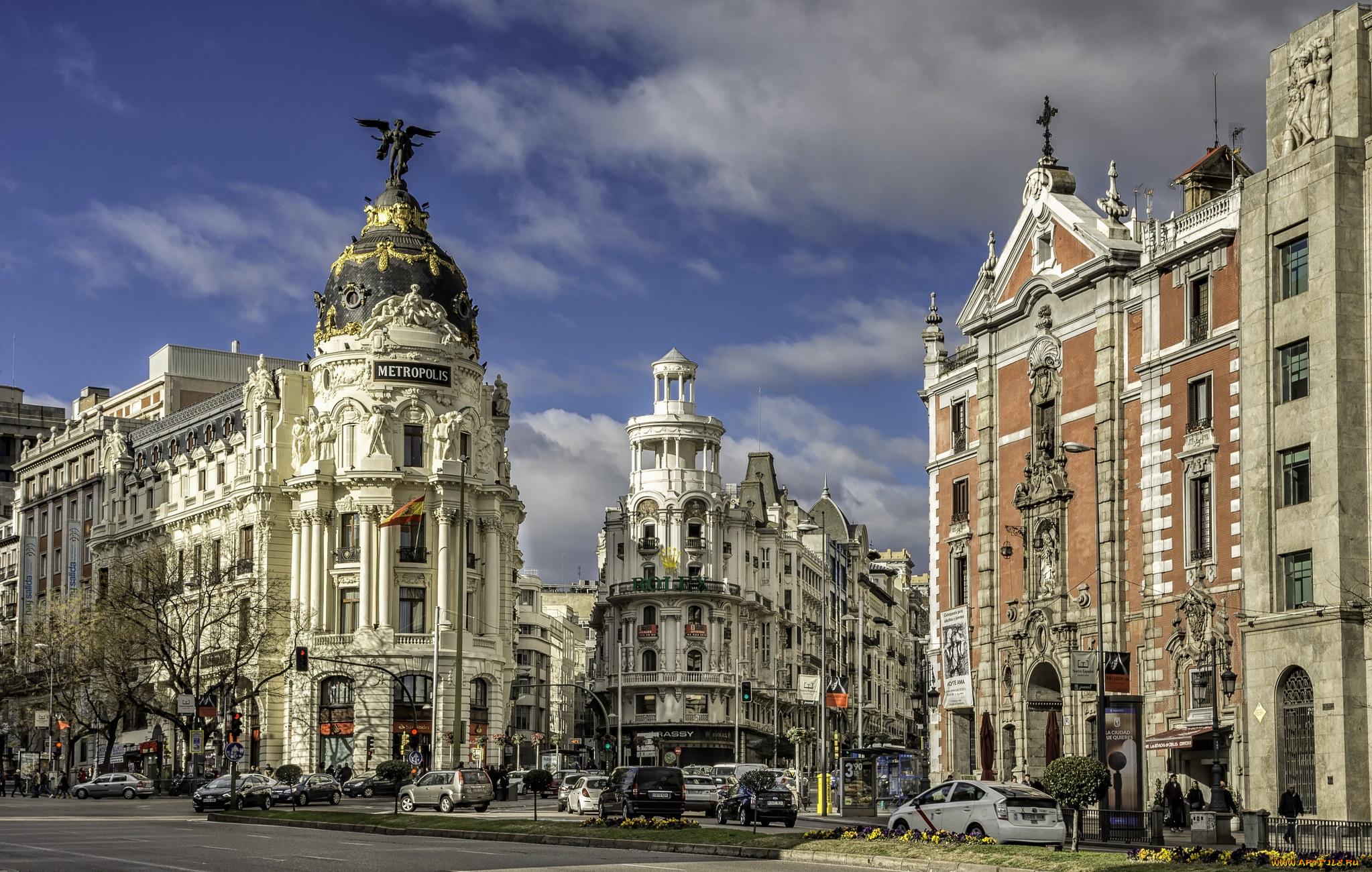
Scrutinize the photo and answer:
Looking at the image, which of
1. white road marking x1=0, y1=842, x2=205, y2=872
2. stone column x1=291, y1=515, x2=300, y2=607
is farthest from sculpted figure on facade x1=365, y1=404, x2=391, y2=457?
white road marking x1=0, y1=842, x2=205, y2=872

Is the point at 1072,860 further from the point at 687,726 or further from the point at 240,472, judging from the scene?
the point at 687,726

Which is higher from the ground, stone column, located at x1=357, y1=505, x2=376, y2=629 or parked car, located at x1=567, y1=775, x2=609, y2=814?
stone column, located at x1=357, y1=505, x2=376, y2=629

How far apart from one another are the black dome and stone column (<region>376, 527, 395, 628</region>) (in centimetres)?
1135

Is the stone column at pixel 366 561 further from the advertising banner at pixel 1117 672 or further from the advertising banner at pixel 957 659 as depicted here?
the advertising banner at pixel 1117 672

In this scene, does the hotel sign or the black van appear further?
the hotel sign

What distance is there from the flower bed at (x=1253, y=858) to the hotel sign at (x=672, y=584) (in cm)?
9234

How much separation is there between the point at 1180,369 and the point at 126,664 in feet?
194

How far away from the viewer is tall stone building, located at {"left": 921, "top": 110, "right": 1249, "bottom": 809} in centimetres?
5247

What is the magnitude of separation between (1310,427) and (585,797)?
28023 mm

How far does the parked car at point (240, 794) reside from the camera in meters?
62.1

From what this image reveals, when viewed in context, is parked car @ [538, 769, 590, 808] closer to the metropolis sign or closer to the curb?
the metropolis sign

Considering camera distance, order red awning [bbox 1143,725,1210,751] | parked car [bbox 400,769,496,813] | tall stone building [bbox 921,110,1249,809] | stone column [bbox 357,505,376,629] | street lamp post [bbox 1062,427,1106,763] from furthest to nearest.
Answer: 1. stone column [bbox 357,505,376,629]
2. parked car [bbox 400,769,496,813]
3. tall stone building [bbox 921,110,1249,809]
4. red awning [bbox 1143,725,1210,751]
5. street lamp post [bbox 1062,427,1106,763]

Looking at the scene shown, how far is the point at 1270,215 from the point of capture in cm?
4744

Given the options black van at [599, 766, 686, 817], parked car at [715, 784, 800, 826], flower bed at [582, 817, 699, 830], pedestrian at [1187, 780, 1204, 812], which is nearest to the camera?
flower bed at [582, 817, 699, 830]
